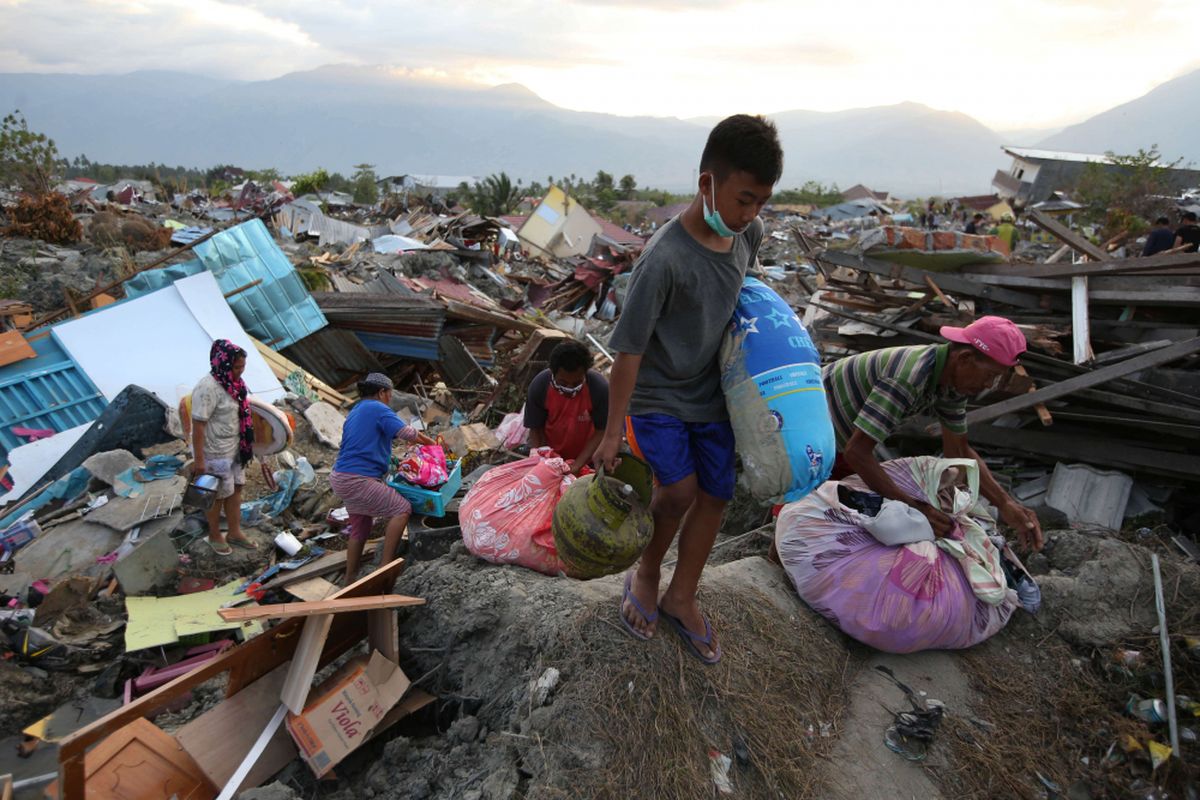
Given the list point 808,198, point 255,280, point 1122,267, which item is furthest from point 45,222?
point 808,198

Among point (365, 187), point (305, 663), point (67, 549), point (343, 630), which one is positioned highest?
point (305, 663)

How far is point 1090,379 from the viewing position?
3.93m

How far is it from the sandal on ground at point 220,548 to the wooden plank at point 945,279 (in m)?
5.23

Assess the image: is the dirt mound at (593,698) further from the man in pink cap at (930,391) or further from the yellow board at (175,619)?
the yellow board at (175,619)

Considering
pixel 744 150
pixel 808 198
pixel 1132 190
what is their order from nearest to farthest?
pixel 744 150, pixel 1132 190, pixel 808 198

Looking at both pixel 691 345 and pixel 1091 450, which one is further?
pixel 1091 450

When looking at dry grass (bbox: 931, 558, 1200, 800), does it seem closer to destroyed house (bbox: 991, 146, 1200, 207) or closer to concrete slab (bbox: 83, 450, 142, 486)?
concrete slab (bbox: 83, 450, 142, 486)

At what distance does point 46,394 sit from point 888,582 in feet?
22.8

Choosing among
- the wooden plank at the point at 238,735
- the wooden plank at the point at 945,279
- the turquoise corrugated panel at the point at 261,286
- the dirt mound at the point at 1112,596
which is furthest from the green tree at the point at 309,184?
the dirt mound at the point at 1112,596

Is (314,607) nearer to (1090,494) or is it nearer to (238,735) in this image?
(238,735)

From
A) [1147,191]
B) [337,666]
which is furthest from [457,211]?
[1147,191]

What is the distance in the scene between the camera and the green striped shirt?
8.73ft

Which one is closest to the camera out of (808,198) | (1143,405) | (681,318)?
(681,318)

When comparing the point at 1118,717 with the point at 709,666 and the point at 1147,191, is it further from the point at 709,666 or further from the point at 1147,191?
the point at 1147,191
